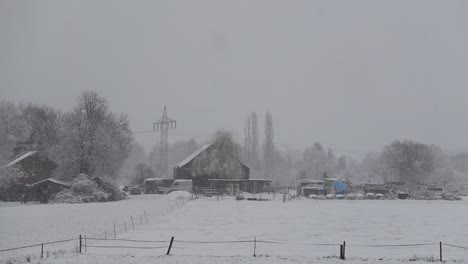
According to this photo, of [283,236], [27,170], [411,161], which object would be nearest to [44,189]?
[27,170]

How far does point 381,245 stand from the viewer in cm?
2034

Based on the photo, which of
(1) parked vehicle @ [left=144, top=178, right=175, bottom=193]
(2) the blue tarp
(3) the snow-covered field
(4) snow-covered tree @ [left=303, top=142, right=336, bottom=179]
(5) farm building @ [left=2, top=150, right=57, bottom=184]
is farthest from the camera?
(4) snow-covered tree @ [left=303, top=142, right=336, bottom=179]

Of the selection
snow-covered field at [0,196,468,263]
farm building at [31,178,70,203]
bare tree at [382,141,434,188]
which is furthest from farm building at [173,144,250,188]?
snow-covered field at [0,196,468,263]

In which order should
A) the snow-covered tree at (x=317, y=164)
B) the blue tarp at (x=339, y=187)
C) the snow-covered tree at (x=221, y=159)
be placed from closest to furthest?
the blue tarp at (x=339, y=187) → the snow-covered tree at (x=221, y=159) → the snow-covered tree at (x=317, y=164)

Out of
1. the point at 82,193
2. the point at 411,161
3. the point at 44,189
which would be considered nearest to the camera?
the point at 44,189

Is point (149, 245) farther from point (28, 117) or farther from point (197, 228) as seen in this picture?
point (28, 117)

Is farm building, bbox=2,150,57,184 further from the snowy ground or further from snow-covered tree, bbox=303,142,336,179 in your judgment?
snow-covered tree, bbox=303,142,336,179

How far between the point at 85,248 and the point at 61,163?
43.8m

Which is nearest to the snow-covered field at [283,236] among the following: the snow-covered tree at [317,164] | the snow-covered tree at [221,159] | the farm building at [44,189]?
the farm building at [44,189]

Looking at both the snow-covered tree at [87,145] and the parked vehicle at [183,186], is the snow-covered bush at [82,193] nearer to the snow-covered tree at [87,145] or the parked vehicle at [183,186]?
the snow-covered tree at [87,145]

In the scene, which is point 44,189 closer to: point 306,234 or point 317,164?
point 306,234

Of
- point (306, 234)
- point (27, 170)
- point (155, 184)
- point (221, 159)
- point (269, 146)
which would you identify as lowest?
point (306, 234)

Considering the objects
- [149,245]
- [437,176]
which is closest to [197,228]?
[149,245]

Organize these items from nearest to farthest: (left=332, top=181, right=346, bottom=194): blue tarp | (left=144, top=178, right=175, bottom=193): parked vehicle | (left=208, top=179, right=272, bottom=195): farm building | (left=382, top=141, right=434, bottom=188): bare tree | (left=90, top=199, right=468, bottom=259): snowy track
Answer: (left=90, top=199, right=468, bottom=259): snowy track < (left=332, top=181, right=346, bottom=194): blue tarp < (left=208, top=179, right=272, bottom=195): farm building < (left=144, top=178, right=175, bottom=193): parked vehicle < (left=382, top=141, right=434, bottom=188): bare tree
